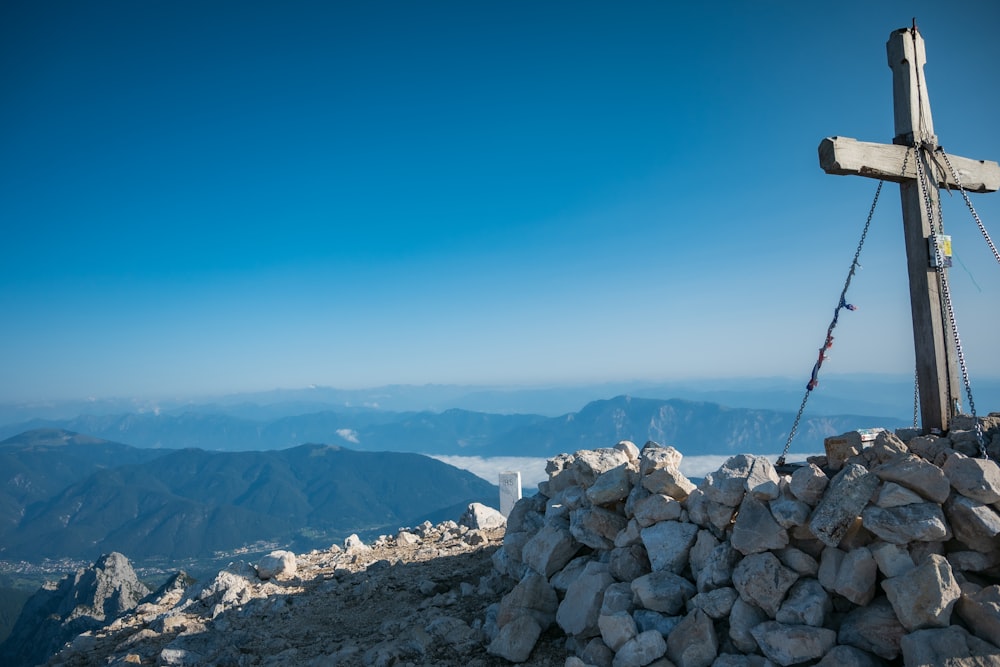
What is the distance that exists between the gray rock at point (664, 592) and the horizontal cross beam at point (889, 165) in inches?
196

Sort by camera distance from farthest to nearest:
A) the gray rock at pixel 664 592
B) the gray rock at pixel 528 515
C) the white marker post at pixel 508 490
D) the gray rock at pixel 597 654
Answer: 1. the white marker post at pixel 508 490
2. the gray rock at pixel 528 515
3. the gray rock at pixel 664 592
4. the gray rock at pixel 597 654

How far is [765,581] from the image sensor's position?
576 cm

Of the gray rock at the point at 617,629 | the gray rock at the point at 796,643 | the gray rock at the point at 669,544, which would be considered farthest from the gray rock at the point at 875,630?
the gray rock at the point at 617,629

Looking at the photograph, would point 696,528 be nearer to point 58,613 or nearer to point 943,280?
point 943,280

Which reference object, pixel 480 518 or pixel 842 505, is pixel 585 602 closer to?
pixel 842 505

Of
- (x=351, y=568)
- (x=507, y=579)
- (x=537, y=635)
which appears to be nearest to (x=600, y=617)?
(x=537, y=635)

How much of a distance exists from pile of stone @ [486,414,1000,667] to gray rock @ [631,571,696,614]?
0.5 inches

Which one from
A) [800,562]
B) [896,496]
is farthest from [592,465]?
[896,496]

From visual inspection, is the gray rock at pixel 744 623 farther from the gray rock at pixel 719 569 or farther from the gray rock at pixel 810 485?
the gray rock at pixel 810 485

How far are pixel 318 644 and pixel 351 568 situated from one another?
3601mm

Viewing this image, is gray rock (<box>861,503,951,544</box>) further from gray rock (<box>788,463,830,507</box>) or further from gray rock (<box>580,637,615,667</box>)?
gray rock (<box>580,637,615,667</box>)

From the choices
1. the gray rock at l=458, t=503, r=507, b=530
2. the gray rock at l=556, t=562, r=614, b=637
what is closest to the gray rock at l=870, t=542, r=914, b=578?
the gray rock at l=556, t=562, r=614, b=637

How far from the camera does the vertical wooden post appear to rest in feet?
22.7

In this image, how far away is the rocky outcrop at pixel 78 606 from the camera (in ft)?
105
